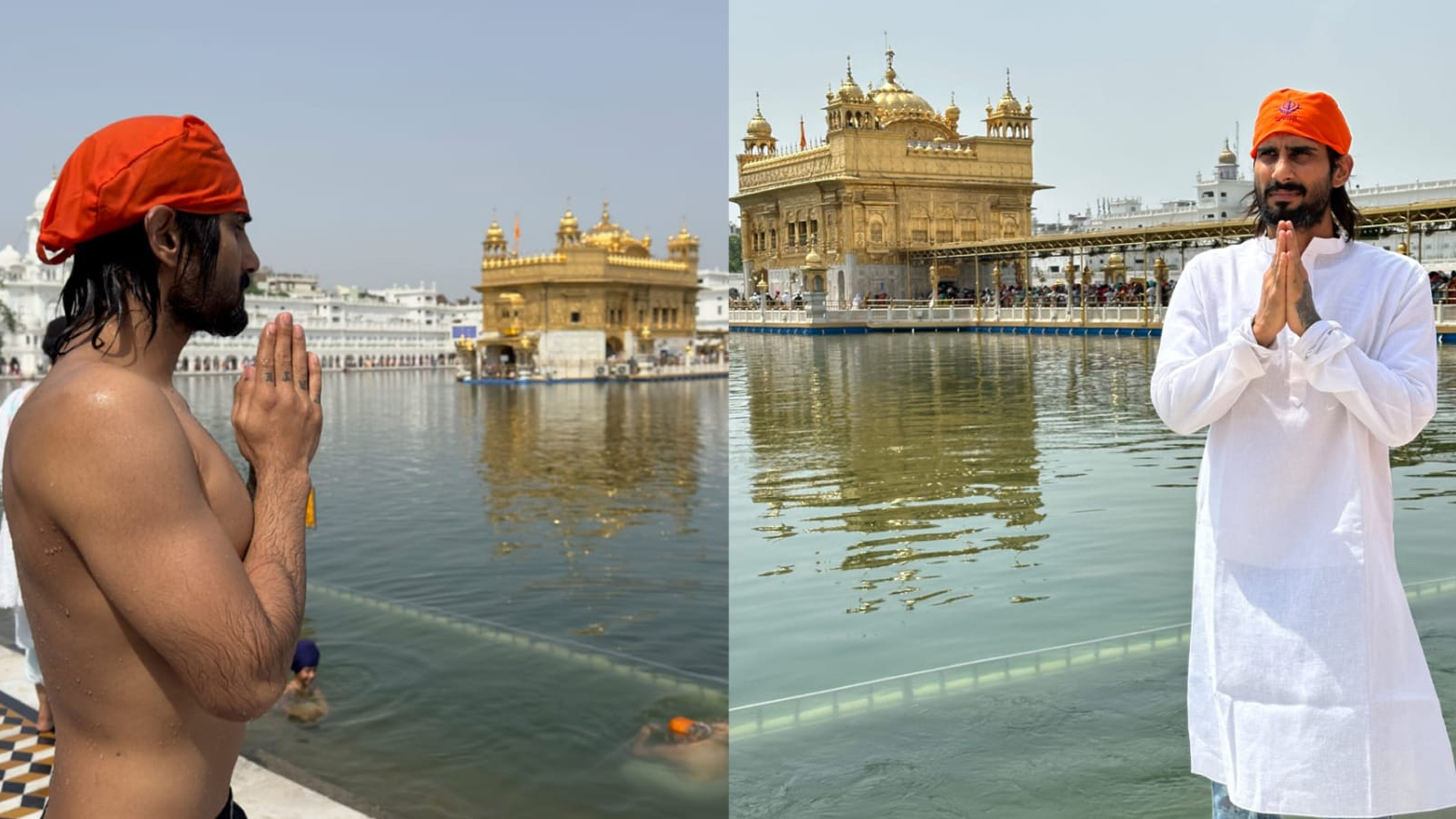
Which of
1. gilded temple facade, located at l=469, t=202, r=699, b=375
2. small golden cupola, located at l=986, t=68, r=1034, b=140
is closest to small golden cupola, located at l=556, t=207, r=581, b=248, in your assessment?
gilded temple facade, located at l=469, t=202, r=699, b=375

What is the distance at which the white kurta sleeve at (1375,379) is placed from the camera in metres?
0.90

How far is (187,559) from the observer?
591mm

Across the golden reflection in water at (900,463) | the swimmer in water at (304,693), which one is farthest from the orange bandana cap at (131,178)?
the swimmer in water at (304,693)

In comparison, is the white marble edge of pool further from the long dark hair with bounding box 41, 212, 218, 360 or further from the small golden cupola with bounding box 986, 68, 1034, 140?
the small golden cupola with bounding box 986, 68, 1034, 140

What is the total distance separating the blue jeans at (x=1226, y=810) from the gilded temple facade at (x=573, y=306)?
2741cm

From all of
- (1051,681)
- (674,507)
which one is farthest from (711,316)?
(1051,681)

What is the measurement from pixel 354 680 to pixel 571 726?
2.56 ft

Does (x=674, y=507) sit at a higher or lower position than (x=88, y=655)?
lower

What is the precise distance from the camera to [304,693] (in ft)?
10.4

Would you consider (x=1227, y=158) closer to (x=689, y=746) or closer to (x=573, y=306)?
(x=573, y=306)

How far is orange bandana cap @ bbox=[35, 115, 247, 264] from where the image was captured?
0.62 metres

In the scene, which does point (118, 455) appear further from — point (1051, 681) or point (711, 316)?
point (711, 316)

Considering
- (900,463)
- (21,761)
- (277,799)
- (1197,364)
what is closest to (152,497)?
(1197,364)

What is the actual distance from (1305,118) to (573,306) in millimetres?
27598
